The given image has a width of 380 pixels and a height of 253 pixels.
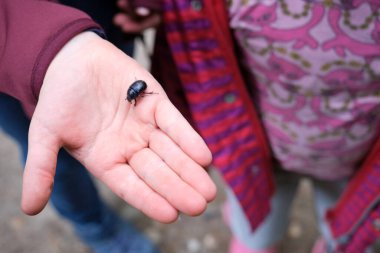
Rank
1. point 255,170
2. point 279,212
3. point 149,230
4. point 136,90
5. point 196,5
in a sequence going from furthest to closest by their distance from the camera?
point 149,230
point 279,212
point 255,170
point 196,5
point 136,90

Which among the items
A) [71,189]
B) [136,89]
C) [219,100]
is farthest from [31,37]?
[71,189]

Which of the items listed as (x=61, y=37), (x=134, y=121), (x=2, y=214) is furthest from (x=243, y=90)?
(x=2, y=214)

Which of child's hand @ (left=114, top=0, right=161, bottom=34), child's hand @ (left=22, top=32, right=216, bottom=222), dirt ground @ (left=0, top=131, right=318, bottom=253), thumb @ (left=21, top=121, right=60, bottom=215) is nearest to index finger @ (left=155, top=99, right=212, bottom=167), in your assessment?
child's hand @ (left=22, top=32, right=216, bottom=222)

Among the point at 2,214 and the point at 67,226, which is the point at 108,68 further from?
the point at 2,214

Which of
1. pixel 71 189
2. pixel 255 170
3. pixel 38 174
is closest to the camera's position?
pixel 38 174

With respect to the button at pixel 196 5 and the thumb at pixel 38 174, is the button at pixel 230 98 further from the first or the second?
the thumb at pixel 38 174

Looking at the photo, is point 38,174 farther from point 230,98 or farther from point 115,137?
point 230,98

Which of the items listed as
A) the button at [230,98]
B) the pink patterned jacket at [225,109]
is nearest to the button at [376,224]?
the pink patterned jacket at [225,109]
